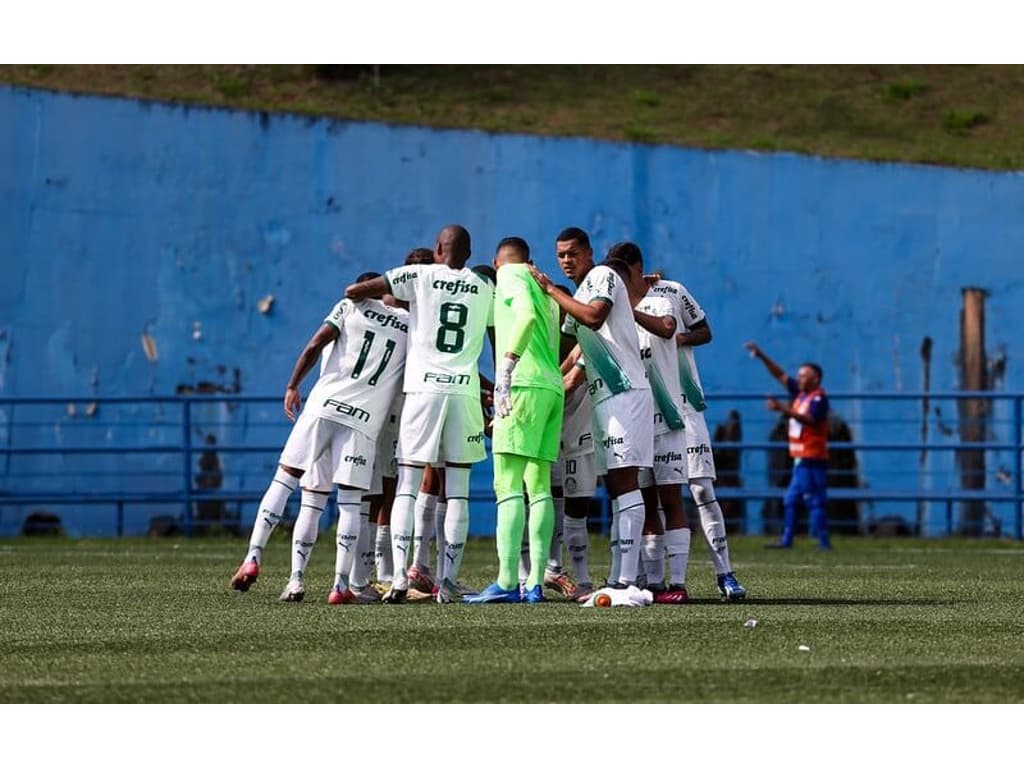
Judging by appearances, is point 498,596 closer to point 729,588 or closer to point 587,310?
point 729,588

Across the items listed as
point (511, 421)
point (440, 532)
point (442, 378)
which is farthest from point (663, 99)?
point (511, 421)

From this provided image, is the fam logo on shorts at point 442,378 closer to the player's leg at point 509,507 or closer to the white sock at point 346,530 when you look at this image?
the player's leg at point 509,507

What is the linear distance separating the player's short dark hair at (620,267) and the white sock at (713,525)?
1550 millimetres

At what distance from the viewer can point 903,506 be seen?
989 inches

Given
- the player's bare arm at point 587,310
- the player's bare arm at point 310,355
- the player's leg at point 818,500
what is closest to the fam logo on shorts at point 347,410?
the player's bare arm at point 310,355

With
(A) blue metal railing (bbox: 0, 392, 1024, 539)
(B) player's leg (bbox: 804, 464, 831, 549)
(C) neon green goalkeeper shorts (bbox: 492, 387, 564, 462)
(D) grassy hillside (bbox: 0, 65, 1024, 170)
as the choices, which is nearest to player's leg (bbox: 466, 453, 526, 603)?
(C) neon green goalkeeper shorts (bbox: 492, 387, 564, 462)

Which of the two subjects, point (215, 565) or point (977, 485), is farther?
point (977, 485)

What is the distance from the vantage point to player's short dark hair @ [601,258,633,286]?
1137cm

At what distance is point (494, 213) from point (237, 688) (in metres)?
19.0

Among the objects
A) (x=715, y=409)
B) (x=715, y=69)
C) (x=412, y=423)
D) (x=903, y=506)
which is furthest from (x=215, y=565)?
(x=715, y=69)

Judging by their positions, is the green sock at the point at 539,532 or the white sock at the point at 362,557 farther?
the white sock at the point at 362,557

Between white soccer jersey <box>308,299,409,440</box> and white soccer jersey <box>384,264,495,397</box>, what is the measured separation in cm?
40

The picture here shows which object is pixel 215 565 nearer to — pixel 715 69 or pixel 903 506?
pixel 903 506

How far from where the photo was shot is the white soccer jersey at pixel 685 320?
11922 mm
